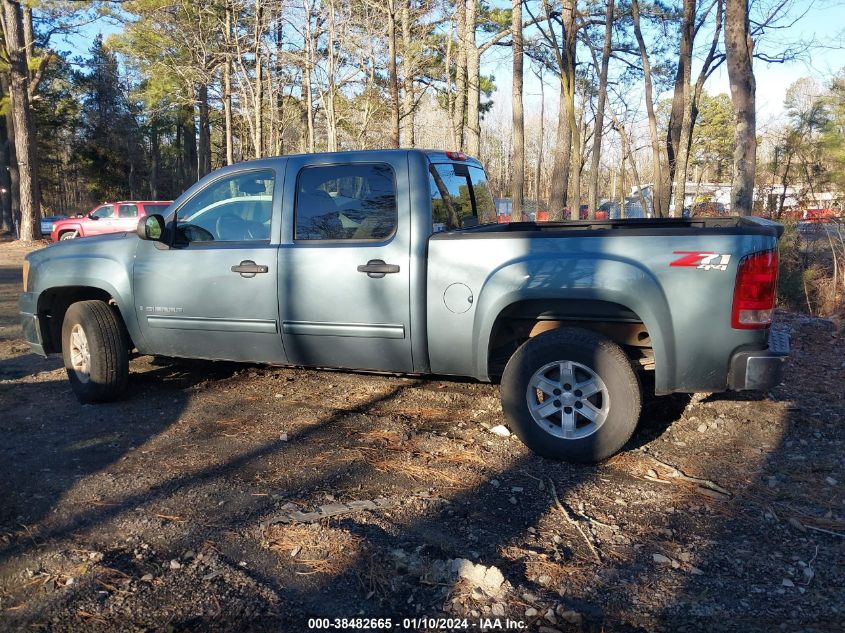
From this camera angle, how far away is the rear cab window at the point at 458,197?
4.69 m

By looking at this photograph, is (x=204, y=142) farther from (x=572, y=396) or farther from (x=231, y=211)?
(x=572, y=396)

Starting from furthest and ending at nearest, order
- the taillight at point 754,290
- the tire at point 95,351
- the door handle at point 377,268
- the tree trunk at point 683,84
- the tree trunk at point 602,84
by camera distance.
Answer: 1. the tree trunk at point 602,84
2. the tree trunk at point 683,84
3. the tire at point 95,351
4. the door handle at point 377,268
5. the taillight at point 754,290

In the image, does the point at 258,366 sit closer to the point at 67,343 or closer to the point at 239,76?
the point at 67,343

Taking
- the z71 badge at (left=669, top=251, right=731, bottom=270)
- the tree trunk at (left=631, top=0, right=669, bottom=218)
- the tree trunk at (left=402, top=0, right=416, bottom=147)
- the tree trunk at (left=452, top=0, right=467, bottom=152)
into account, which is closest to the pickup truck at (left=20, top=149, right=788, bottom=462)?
the z71 badge at (left=669, top=251, right=731, bottom=270)

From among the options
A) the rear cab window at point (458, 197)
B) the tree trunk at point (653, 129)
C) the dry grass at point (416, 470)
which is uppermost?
the tree trunk at point (653, 129)

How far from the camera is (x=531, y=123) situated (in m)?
63.7

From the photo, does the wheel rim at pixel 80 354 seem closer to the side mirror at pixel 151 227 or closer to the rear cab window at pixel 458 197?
the side mirror at pixel 151 227

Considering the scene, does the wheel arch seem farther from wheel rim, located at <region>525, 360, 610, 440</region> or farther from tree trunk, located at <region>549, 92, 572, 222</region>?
tree trunk, located at <region>549, 92, 572, 222</region>

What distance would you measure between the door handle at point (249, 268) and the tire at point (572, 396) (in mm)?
1947

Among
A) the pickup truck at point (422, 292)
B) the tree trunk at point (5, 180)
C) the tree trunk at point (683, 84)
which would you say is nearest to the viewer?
the pickup truck at point (422, 292)

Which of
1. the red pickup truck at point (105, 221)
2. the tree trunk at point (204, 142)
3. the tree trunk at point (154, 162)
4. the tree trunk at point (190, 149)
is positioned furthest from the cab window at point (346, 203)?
the tree trunk at point (154, 162)

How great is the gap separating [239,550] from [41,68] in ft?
94.0

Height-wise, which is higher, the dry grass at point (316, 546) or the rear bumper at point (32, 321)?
the rear bumper at point (32, 321)

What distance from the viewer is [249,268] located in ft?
16.2
